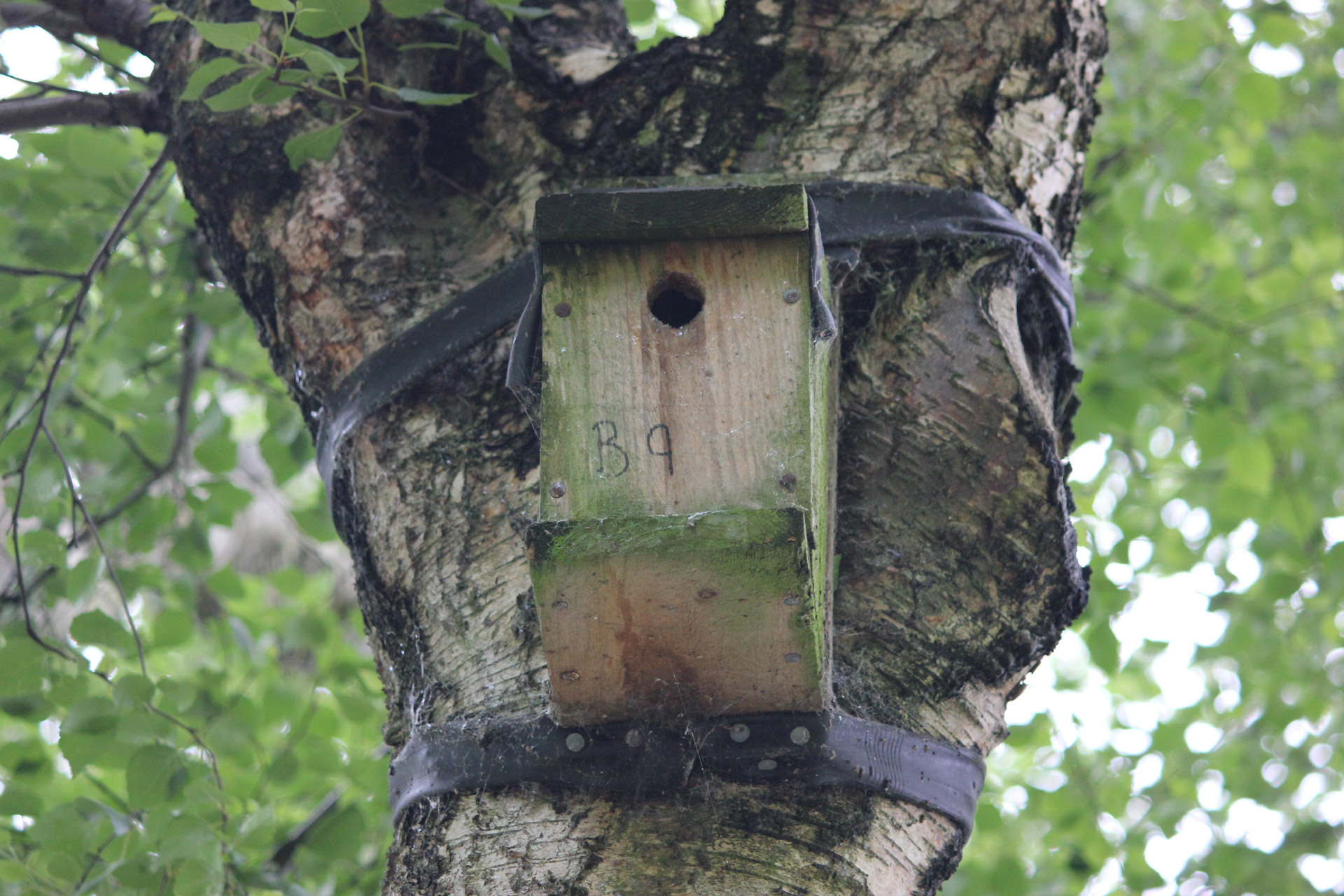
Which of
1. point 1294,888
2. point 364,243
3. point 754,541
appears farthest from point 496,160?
point 1294,888

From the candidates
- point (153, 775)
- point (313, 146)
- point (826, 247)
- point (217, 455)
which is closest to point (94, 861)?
point (153, 775)

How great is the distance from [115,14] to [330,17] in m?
0.66

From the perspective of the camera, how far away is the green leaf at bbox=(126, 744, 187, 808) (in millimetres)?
1935

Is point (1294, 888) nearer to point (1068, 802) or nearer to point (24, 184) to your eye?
point (1068, 802)

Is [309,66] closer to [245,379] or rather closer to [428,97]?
[428,97]

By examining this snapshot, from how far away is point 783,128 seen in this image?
155cm

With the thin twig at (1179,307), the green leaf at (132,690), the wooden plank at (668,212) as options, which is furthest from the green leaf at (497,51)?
the thin twig at (1179,307)

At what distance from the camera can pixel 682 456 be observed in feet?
3.65

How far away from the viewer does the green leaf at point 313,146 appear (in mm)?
1509

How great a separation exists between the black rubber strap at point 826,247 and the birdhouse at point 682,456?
240 millimetres

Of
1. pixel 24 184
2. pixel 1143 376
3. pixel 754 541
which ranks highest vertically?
pixel 24 184

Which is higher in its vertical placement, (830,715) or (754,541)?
(754,541)

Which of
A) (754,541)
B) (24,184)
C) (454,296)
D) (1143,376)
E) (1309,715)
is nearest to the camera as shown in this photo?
(754,541)

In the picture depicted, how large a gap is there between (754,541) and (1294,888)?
3.01 meters
